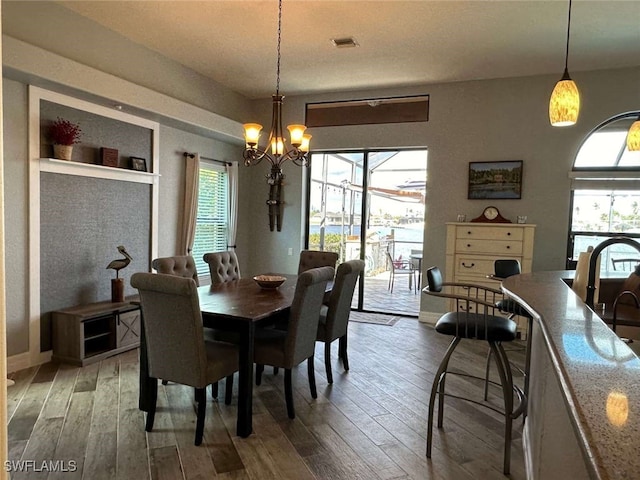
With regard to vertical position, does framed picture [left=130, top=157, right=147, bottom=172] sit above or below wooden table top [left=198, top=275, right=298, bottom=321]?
above

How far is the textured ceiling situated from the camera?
3.74 m

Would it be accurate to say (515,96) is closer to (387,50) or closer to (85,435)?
(387,50)

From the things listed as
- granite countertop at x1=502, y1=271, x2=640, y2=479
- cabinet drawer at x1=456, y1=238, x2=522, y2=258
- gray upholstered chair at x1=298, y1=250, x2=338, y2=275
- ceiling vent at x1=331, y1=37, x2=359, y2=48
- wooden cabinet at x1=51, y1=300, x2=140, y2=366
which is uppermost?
ceiling vent at x1=331, y1=37, x2=359, y2=48

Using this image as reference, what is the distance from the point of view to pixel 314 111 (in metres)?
6.49

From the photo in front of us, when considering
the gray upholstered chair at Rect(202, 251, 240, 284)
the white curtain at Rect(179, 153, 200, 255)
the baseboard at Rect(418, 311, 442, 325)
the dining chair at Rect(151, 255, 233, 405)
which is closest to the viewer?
the dining chair at Rect(151, 255, 233, 405)

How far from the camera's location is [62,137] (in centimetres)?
385

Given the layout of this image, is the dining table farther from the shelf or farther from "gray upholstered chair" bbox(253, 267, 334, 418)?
the shelf

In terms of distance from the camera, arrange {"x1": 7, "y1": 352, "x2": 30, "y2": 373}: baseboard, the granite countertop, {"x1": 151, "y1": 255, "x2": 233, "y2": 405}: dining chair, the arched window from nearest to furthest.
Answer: the granite countertop, {"x1": 151, "y1": 255, "x2": 233, "y2": 405}: dining chair, {"x1": 7, "y1": 352, "x2": 30, "y2": 373}: baseboard, the arched window

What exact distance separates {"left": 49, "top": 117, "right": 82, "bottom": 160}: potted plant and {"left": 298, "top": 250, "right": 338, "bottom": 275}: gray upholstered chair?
2.50m

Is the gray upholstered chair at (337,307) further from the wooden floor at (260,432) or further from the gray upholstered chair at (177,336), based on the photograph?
the gray upholstered chair at (177,336)

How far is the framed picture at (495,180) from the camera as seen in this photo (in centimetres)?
546

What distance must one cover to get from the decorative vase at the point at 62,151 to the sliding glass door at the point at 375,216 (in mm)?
3476

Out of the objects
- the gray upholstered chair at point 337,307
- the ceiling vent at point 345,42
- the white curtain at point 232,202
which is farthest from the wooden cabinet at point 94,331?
the ceiling vent at point 345,42

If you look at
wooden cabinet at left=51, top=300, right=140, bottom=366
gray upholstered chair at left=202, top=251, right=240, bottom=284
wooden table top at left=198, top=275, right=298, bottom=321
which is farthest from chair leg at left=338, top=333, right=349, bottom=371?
wooden cabinet at left=51, top=300, right=140, bottom=366
